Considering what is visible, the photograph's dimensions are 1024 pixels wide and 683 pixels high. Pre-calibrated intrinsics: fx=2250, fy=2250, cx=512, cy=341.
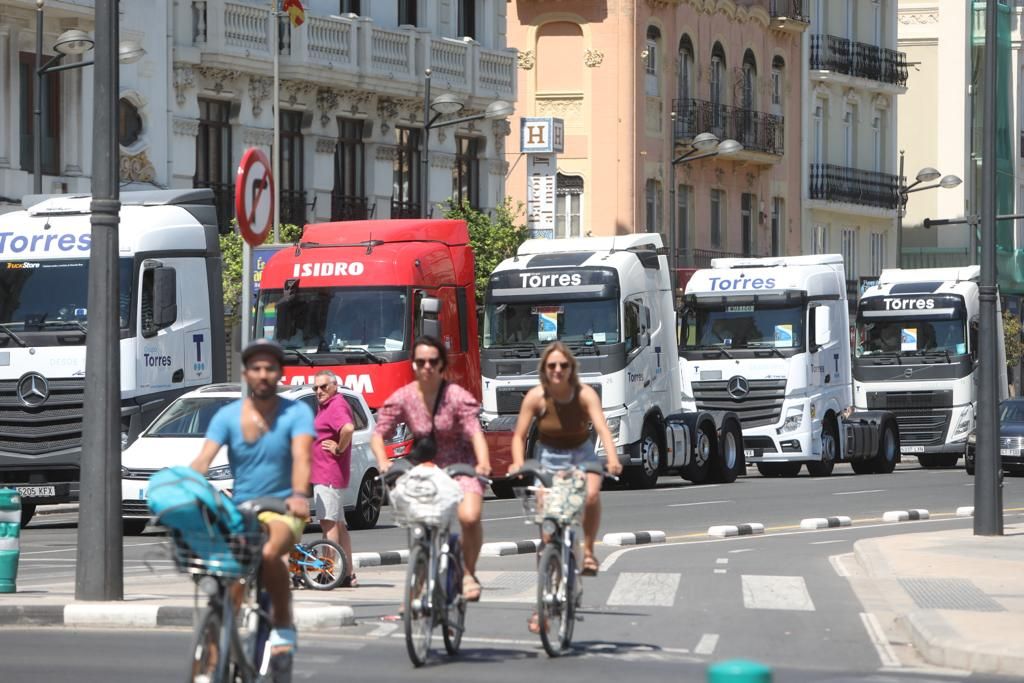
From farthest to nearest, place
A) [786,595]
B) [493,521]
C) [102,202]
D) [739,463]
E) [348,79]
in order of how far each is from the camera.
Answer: [348,79] < [739,463] < [493,521] < [786,595] < [102,202]

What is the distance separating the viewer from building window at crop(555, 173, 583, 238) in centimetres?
5838

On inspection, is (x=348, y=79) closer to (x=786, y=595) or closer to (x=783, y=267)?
(x=783, y=267)

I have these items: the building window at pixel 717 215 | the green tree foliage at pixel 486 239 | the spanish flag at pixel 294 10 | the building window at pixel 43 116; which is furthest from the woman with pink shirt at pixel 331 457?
the building window at pixel 717 215

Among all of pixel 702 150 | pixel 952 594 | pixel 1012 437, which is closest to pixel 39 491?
pixel 952 594

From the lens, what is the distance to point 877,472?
1752 inches

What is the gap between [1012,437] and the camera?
40.7m

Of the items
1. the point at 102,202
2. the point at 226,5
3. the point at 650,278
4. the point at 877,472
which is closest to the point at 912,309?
the point at 877,472

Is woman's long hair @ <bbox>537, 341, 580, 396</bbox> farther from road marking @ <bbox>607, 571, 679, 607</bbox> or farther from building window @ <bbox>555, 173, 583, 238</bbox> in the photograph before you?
building window @ <bbox>555, 173, 583, 238</bbox>

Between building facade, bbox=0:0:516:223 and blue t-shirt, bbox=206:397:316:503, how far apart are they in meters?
27.7

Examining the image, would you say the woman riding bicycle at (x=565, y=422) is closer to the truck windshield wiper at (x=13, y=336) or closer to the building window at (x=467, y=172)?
the truck windshield wiper at (x=13, y=336)

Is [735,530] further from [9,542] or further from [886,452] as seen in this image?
[886,452]

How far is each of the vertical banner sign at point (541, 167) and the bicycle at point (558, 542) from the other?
38.7 meters

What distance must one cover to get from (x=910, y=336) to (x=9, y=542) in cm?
3110

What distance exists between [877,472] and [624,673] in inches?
1294
